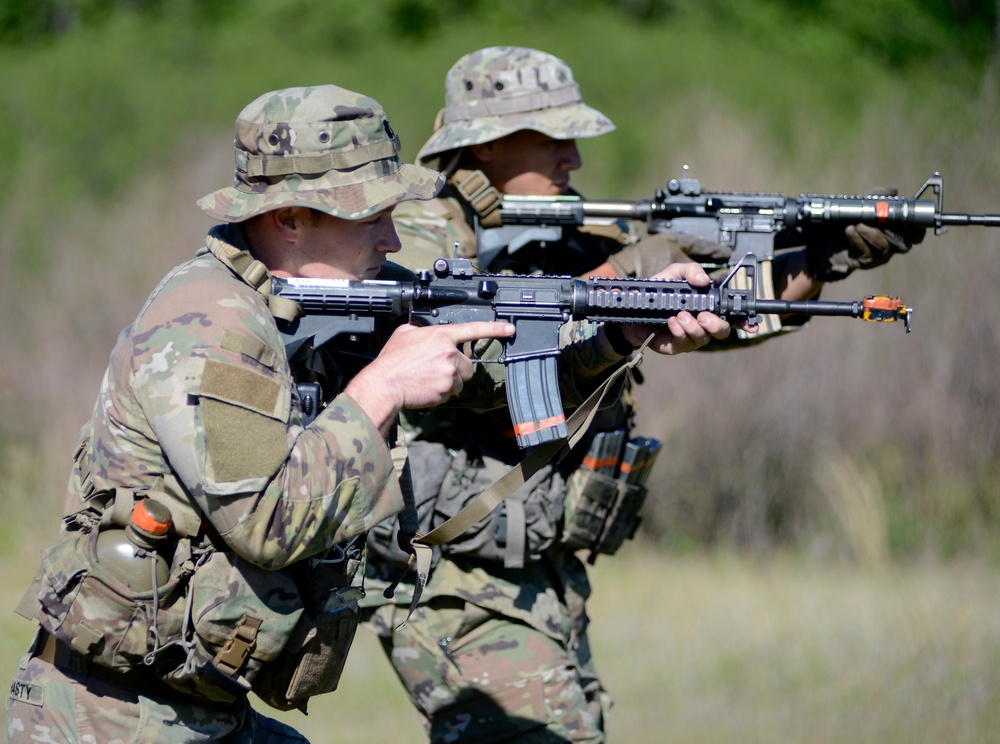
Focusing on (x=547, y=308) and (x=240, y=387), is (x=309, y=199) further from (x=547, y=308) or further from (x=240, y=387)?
(x=547, y=308)

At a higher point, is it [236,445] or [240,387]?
[240,387]

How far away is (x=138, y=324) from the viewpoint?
303 cm

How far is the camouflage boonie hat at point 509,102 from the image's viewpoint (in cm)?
474

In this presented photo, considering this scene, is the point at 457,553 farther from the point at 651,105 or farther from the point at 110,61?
the point at 110,61

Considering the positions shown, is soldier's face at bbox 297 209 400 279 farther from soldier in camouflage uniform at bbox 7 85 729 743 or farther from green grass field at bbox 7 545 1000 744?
green grass field at bbox 7 545 1000 744

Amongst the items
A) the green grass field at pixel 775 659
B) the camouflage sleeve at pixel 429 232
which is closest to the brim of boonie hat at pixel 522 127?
the camouflage sleeve at pixel 429 232

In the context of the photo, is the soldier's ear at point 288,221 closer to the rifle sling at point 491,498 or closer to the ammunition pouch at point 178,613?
the ammunition pouch at point 178,613

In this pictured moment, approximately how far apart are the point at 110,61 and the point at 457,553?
51.6 ft

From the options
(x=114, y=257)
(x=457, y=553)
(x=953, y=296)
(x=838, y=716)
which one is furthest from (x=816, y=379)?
(x=114, y=257)

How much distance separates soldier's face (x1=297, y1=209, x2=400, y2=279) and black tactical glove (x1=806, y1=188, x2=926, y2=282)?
6.88ft

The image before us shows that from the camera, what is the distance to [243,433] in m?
2.89

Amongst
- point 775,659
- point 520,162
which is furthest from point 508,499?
point 775,659

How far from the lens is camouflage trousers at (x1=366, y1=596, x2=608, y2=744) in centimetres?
423

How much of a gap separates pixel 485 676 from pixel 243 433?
171 cm
